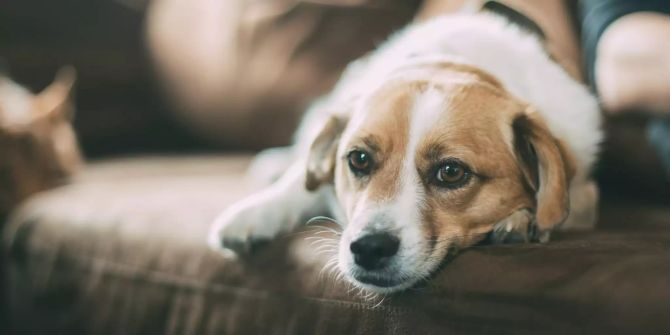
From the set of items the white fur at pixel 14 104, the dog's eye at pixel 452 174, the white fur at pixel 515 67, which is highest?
the white fur at pixel 515 67

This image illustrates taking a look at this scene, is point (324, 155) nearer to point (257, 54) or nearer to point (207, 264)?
point (207, 264)

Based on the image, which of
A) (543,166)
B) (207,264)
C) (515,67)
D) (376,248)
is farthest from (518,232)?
(207,264)

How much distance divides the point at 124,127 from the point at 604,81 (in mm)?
1496

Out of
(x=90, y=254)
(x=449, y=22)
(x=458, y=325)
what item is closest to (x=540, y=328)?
(x=458, y=325)

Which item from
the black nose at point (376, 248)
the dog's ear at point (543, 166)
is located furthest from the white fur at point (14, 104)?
the dog's ear at point (543, 166)

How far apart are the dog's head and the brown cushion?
55mm

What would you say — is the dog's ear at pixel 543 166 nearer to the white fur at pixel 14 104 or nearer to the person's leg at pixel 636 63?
the person's leg at pixel 636 63

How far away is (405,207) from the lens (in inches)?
46.4

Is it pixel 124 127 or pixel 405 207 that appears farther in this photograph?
pixel 124 127

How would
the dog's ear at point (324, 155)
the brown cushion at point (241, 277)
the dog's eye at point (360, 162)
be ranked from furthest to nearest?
the dog's ear at point (324, 155), the dog's eye at point (360, 162), the brown cushion at point (241, 277)

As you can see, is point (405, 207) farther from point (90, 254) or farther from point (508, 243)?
point (90, 254)

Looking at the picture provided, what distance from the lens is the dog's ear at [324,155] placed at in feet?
4.69

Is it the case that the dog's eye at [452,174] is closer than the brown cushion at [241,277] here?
No

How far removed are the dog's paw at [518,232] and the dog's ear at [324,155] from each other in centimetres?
37
